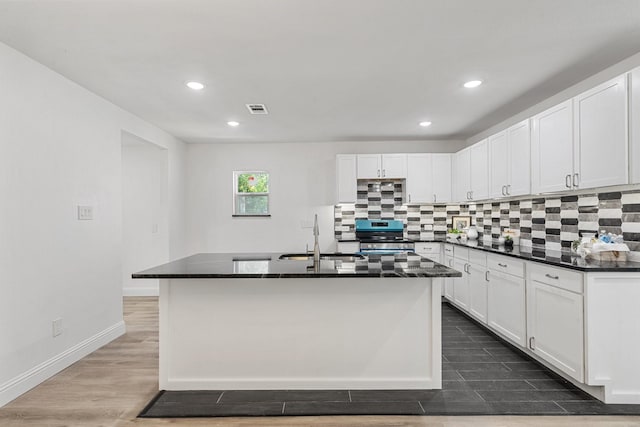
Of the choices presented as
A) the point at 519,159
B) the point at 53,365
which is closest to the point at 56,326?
the point at 53,365

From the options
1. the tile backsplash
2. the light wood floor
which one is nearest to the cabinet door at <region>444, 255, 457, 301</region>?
the tile backsplash

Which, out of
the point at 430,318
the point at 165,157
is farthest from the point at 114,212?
the point at 430,318

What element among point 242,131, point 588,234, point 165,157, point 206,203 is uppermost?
point 242,131

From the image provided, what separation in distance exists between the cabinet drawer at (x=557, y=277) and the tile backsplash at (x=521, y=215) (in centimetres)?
64

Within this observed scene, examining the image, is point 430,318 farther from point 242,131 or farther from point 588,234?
point 242,131

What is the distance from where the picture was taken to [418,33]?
8.20 feet

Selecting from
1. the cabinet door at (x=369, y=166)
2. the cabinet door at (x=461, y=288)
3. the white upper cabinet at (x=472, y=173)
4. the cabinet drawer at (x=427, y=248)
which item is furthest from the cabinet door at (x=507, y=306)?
the cabinet door at (x=369, y=166)

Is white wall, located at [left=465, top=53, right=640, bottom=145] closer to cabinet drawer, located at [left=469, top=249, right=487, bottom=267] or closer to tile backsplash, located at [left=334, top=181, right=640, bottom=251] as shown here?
tile backsplash, located at [left=334, top=181, right=640, bottom=251]

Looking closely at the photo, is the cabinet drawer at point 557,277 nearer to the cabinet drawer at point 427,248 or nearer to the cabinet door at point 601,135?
the cabinet door at point 601,135

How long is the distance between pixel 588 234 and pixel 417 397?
6.94ft

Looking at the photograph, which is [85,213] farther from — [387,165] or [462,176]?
[462,176]

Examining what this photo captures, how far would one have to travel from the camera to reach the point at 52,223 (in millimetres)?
3074

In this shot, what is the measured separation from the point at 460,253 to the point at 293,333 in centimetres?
284

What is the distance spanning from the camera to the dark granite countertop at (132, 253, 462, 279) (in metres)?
2.36
